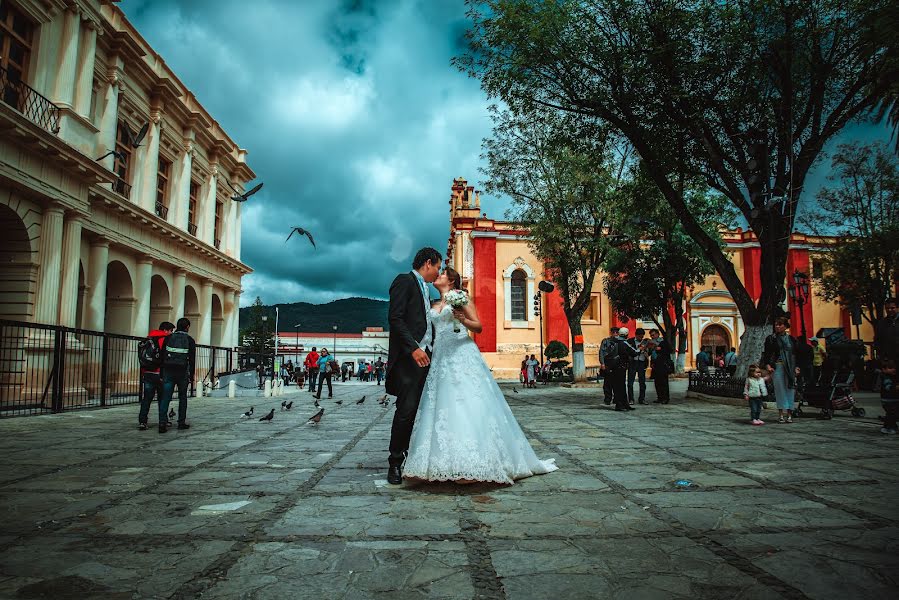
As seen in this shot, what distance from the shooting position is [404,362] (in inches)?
171

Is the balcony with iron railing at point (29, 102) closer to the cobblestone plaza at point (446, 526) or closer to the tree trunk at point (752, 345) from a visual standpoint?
the cobblestone plaza at point (446, 526)

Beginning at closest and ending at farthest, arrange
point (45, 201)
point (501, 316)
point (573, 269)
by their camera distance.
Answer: point (45, 201), point (573, 269), point (501, 316)

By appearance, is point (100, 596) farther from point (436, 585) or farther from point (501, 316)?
point (501, 316)

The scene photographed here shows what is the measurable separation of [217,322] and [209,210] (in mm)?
6083

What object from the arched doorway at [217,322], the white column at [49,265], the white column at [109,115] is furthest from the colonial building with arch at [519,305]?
the white column at [49,265]

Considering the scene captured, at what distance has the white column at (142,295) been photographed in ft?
65.1

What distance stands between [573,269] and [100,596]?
21576mm

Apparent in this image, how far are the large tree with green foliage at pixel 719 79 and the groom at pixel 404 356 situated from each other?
32.5 feet

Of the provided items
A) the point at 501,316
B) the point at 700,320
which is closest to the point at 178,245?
the point at 501,316

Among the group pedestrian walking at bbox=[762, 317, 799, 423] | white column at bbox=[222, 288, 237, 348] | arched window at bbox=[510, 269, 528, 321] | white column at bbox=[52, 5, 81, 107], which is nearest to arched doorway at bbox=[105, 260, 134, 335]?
white column at bbox=[52, 5, 81, 107]

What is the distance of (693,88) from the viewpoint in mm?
12422

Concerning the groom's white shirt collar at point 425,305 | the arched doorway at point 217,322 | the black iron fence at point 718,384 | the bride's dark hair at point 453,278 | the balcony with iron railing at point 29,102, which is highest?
the balcony with iron railing at point 29,102

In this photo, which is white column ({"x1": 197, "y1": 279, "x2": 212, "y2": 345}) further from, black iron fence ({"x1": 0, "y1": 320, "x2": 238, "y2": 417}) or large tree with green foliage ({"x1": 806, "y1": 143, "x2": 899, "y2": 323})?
large tree with green foliage ({"x1": 806, "y1": 143, "x2": 899, "y2": 323})

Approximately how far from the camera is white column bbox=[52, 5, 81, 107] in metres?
14.3
